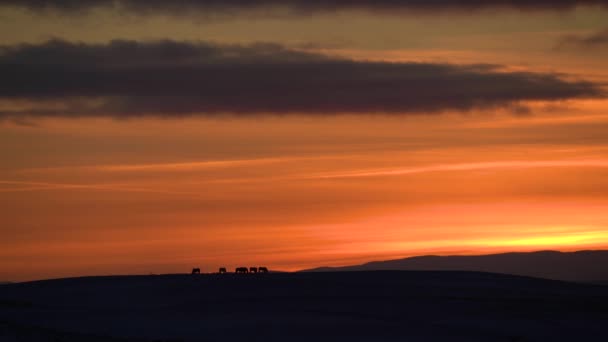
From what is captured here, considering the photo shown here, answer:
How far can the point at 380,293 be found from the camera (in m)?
65.1

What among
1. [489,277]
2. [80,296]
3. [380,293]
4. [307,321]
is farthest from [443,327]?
[489,277]

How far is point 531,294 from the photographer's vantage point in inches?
2709

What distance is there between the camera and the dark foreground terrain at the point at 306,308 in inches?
1859

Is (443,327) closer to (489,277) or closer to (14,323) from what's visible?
(14,323)

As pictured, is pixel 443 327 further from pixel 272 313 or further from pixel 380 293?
pixel 380 293

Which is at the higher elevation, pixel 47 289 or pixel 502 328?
pixel 47 289

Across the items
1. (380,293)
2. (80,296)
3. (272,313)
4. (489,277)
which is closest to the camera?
(272,313)

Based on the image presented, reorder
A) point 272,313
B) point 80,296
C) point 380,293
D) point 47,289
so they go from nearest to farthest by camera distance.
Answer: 1. point 272,313
2. point 380,293
3. point 80,296
4. point 47,289

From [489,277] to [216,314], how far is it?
33.6 m

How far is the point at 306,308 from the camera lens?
2238 inches

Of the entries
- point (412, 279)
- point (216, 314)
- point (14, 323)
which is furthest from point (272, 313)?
point (412, 279)

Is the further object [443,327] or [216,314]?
[216,314]

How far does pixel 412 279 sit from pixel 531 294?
1164 cm

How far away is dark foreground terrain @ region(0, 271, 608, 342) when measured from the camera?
47.2 m
